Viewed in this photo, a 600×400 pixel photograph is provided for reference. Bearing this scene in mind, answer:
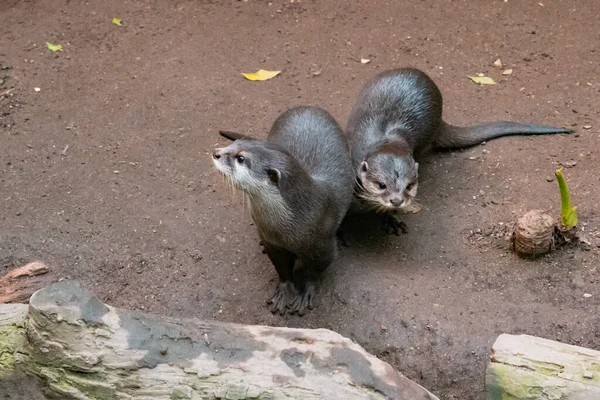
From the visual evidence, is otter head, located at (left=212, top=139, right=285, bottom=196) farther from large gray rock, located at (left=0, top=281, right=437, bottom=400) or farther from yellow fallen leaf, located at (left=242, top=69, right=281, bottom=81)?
yellow fallen leaf, located at (left=242, top=69, right=281, bottom=81)

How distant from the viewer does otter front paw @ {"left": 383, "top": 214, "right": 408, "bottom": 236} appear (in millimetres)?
3002

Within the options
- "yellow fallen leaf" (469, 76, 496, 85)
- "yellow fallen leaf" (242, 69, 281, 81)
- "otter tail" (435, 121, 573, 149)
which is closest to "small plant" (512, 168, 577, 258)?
"otter tail" (435, 121, 573, 149)

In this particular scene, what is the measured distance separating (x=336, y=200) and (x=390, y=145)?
1.52 feet

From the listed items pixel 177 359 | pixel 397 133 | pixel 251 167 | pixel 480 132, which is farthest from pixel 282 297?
pixel 480 132

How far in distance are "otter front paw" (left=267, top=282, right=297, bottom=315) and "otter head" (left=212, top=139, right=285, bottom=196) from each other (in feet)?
1.57

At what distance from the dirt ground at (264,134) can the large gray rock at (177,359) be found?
2.12ft

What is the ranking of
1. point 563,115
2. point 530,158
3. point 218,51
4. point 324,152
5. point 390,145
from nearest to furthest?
1. point 324,152
2. point 390,145
3. point 530,158
4. point 563,115
5. point 218,51

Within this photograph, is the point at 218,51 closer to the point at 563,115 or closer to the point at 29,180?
the point at 29,180

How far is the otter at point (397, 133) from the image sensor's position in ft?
9.37

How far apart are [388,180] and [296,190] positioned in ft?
1.83

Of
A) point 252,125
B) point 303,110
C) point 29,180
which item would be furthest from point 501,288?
point 29,180

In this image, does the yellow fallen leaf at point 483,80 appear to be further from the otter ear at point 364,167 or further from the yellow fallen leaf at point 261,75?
the otter ear at point 364,167

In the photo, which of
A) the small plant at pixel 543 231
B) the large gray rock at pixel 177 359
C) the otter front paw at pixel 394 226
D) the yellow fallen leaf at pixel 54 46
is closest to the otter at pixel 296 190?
the otter front paw at pixel 394 226

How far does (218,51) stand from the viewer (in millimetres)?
4113
